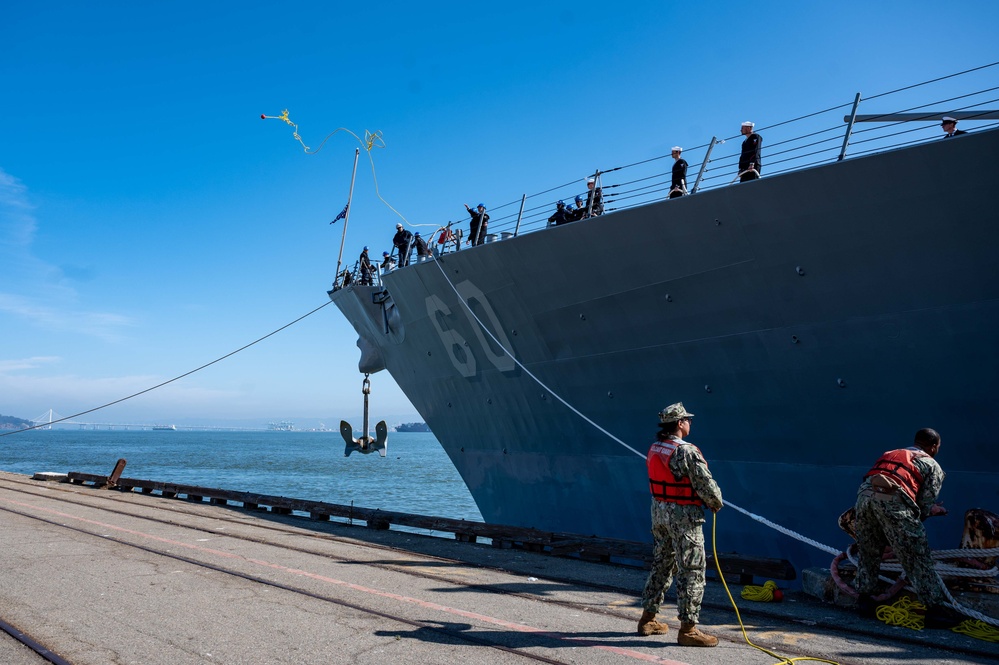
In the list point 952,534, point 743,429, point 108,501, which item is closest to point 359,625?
point 743,429

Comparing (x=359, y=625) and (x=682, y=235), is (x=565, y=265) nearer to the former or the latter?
(x=682, y=235)

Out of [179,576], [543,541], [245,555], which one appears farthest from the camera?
[543,541]

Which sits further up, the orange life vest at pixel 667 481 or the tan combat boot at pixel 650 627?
the orange life vest at pixel 667 481

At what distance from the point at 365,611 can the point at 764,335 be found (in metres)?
5.71

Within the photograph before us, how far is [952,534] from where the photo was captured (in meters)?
7.95

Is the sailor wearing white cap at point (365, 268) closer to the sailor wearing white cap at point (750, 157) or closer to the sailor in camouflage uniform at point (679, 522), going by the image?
the sailor wearing white cap at point (750, 157)

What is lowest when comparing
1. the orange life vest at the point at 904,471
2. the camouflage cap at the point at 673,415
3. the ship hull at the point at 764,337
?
the orange life vest at the point at 904,471

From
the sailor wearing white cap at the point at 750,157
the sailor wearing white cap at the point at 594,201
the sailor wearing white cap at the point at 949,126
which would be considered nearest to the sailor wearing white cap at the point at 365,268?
the sailor wearing white cap at the point at 594,201

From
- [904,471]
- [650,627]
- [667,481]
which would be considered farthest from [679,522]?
[904,471]

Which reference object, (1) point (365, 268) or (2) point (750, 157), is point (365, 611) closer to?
(2) point (750, 157)

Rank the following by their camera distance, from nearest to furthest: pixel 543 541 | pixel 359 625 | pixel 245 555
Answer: pixel 359 625 < pixel 245 555 < pixel 543 541

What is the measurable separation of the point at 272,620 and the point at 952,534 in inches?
278

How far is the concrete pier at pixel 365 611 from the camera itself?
16.3ft

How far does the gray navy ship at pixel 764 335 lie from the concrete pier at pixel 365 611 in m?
2.43
